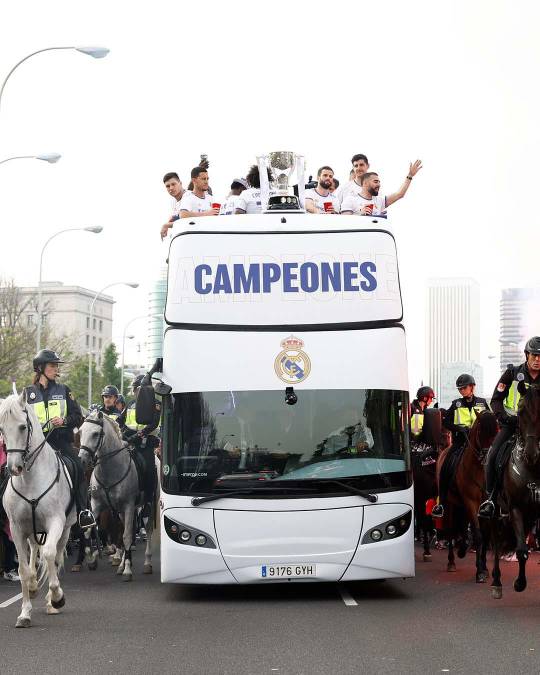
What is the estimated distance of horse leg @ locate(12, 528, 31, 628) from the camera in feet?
42.1

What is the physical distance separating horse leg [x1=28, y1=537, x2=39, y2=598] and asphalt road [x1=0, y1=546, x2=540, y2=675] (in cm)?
26

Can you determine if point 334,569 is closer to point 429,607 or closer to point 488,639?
point 429,607

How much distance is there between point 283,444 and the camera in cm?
1430

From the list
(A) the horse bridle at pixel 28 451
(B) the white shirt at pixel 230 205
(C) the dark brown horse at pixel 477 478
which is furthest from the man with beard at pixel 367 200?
(A) the horse bridle at pixel 28 451

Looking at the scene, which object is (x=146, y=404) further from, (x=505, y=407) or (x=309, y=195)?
(x=309, y=195)

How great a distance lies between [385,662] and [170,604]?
15.7 feet

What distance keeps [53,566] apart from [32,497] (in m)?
0.75

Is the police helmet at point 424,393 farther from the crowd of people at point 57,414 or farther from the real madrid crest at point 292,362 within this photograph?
the real madrid crest at point 292,362

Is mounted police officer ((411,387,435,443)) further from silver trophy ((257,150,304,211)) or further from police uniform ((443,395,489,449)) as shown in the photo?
silver trophy ((257,150,304,211))

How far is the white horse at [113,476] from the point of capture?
18.1 metres

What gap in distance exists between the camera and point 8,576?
712 inches

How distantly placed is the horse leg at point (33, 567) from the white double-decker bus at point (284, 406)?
4.34 feet

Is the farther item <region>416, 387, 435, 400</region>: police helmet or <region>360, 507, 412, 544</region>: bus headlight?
<region>416, 387, 435, 400</region>: police helmet

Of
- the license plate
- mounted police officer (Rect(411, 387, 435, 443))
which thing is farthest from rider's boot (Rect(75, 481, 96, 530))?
mounted police officer (Rect(411, 387, 435, 443))
